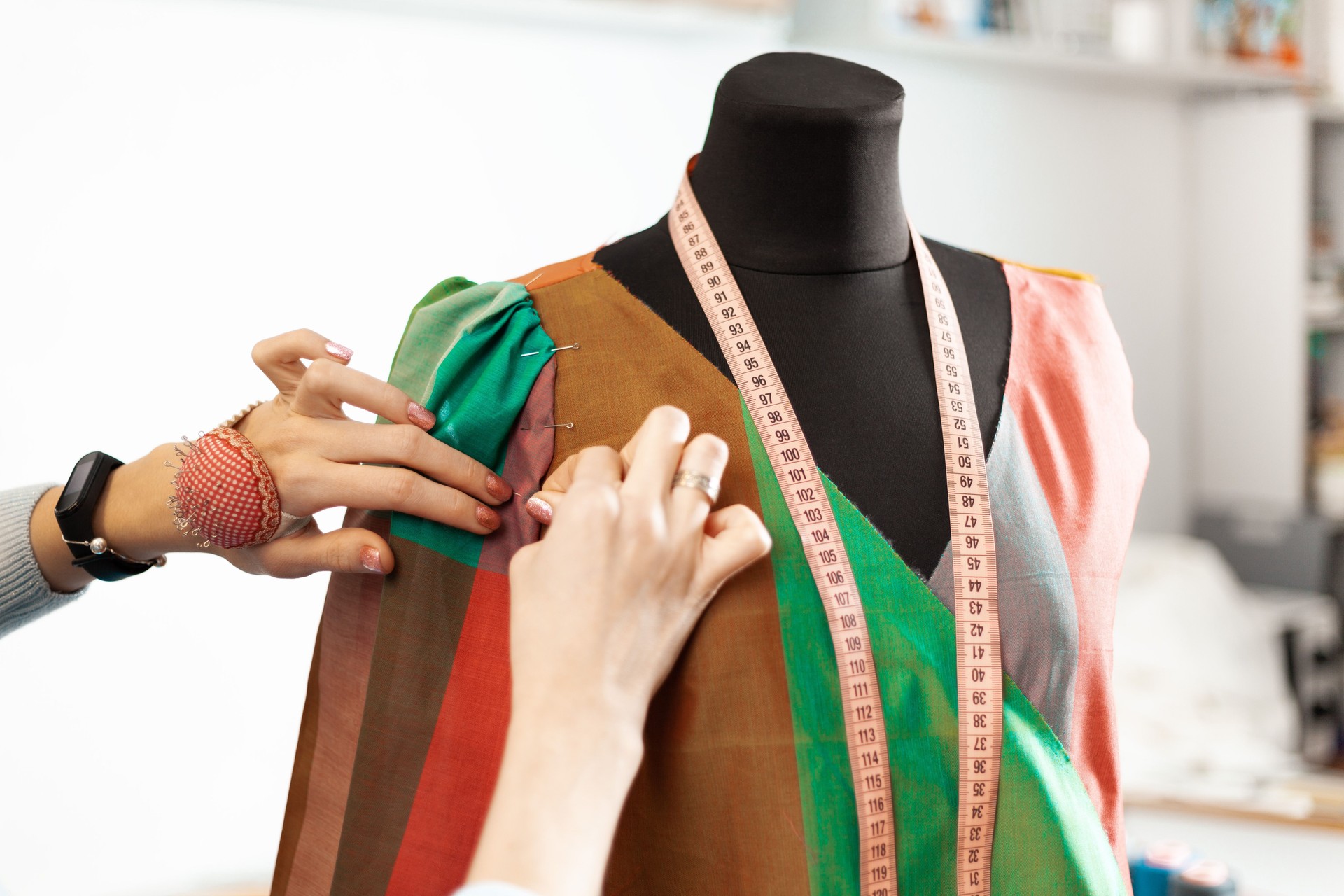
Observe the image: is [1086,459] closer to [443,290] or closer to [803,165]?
[803,165]

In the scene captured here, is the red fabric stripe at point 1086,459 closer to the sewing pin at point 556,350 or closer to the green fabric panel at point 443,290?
the sewing pin at point 556,350

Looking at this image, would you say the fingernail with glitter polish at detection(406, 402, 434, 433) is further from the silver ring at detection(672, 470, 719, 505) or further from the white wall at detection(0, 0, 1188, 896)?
the white wall at detection(0, 0, 1188, 896)

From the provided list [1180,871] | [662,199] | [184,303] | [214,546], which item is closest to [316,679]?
[214,546]

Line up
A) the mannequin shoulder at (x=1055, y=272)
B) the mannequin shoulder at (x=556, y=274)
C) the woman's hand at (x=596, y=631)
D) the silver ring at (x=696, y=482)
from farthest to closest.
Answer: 1. the mannequin shoulder at (x=1055, y=272)
2. the mannequin shoulder at (x=556, y=274)
3. the silver ring at (x=696, y=482)
4. the woman's hand at (x=596, y=631)

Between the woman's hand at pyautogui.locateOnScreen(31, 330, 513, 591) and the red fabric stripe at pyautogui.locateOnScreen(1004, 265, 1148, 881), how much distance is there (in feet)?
1.59

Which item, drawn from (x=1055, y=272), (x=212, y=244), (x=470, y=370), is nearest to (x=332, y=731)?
(x=470, y=370)

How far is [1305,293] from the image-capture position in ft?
13.1

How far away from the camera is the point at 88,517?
1056 millimetres

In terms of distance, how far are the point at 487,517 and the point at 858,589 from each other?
0.30 metres

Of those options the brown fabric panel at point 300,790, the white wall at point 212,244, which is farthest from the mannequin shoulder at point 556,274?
the white wall at point 212,244

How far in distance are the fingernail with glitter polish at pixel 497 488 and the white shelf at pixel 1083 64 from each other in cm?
259

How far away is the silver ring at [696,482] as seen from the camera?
31.6 inches

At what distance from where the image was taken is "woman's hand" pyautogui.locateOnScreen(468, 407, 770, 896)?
69 centimetres

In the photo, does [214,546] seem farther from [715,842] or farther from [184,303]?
[184,303]
